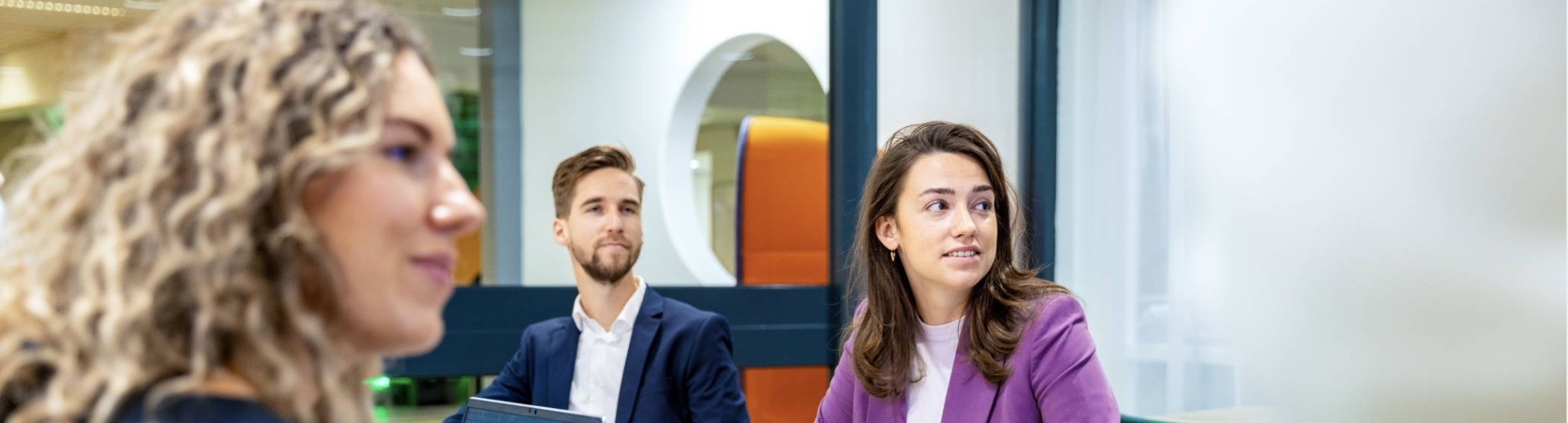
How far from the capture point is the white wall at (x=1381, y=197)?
3.09 meters

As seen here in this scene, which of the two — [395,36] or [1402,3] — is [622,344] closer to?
[395,36]

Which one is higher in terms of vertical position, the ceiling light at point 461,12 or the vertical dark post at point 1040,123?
the ceiling light at point 461,12

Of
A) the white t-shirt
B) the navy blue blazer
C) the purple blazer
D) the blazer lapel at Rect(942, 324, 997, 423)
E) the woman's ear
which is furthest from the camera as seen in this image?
the navy blue blazer

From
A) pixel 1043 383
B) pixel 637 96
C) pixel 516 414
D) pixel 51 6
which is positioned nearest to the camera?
pixel 516 414

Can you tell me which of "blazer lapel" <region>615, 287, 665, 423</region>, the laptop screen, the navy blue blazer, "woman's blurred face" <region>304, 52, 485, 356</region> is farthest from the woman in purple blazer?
"woman's blurred face" <region>304, 52, 485, 356</region>

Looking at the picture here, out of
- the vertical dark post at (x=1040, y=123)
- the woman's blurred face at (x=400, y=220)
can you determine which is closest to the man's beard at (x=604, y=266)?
the woman's blurred face at (x=400, y=220)

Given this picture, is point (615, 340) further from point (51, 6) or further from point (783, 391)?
point (51, 6)

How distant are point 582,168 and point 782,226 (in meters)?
1.66

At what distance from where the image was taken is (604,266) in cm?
266

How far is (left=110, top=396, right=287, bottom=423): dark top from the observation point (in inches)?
23.9

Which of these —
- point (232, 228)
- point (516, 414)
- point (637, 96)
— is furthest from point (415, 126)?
point (637, 96)

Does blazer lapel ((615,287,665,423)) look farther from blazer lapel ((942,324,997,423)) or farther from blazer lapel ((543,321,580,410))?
blazer lapel ((942,324,997,423))

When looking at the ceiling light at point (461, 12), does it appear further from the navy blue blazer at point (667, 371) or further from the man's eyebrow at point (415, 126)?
the man's eyebrow at point (415, 126)

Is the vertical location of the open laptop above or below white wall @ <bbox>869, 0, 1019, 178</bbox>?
below
